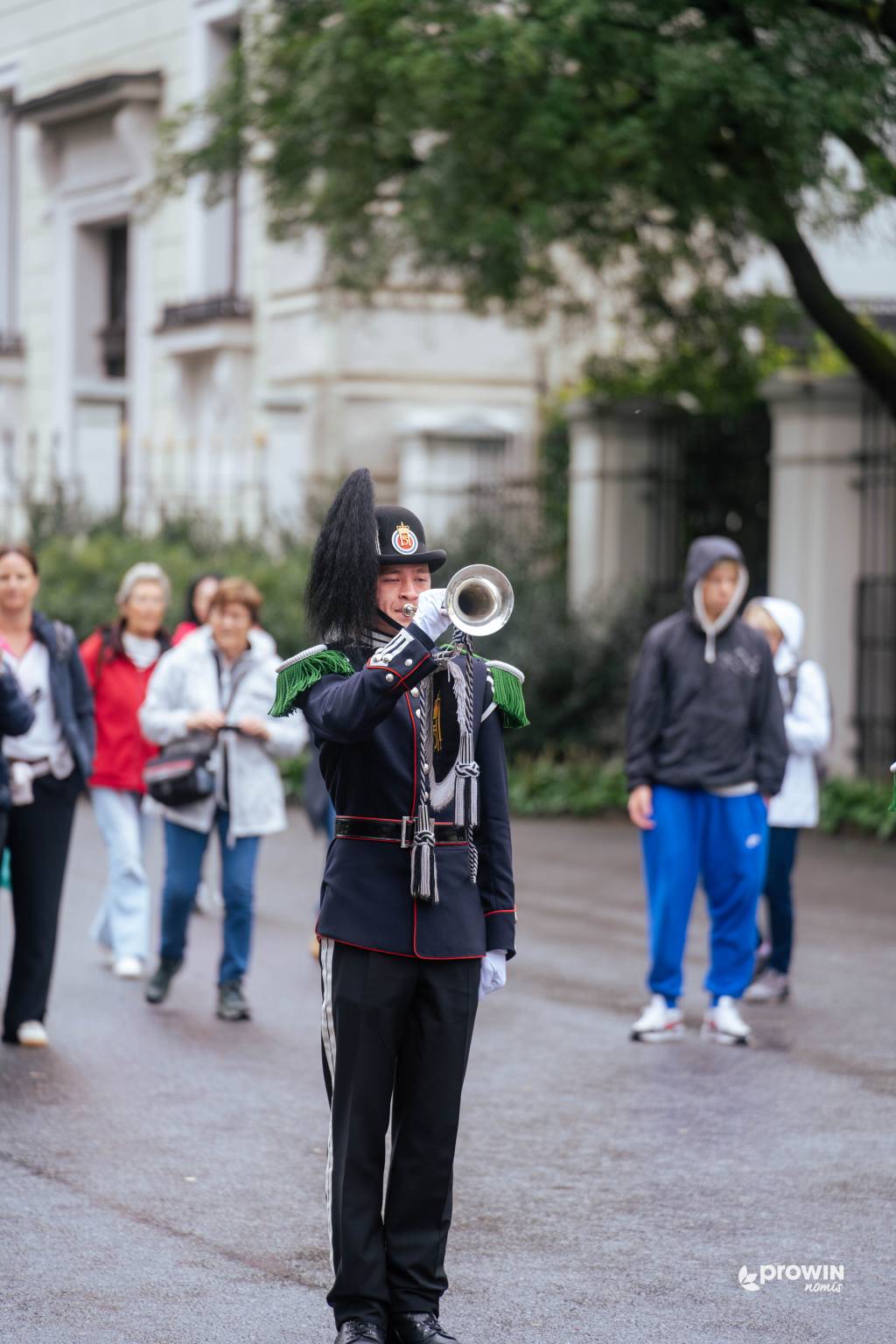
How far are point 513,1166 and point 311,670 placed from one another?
2359 millimetres

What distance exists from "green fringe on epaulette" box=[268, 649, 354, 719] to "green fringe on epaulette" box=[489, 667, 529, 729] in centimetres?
39

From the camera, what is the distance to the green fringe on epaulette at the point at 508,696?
5.07 m

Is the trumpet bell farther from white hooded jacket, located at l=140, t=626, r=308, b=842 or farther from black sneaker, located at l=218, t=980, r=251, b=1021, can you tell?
black sneaker, located at l=218, t=980, r=251, b=1021

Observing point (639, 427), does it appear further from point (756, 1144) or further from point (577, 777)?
point (756, 1144)

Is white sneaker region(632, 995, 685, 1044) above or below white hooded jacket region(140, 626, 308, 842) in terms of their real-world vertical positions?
below

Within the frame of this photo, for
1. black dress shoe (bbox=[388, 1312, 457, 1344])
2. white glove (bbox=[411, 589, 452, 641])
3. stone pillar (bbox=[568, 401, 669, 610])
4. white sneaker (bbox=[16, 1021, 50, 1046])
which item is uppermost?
stone pillar (bbox=[568, 401, 669, 610])

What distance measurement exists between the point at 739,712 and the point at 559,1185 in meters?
2.69

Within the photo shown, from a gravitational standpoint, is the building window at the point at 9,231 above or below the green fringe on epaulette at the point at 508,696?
above

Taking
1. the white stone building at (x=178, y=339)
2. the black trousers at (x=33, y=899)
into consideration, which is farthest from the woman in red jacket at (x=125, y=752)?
the white stone building at (x=178, y=339)

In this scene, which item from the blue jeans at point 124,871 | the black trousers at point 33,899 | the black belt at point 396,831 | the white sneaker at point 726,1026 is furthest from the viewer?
the blue jeans at point 124,871

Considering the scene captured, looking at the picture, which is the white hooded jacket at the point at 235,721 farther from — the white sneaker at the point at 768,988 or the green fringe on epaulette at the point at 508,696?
the green fringe on epaulette at the point at 508,696

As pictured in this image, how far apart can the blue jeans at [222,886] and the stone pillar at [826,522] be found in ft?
25.2

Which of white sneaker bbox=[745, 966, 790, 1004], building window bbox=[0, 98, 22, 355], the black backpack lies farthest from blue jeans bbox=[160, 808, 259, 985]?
building window bbox=[0, 98, 22, 355]

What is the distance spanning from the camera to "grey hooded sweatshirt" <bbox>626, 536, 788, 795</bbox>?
27.9 feet
